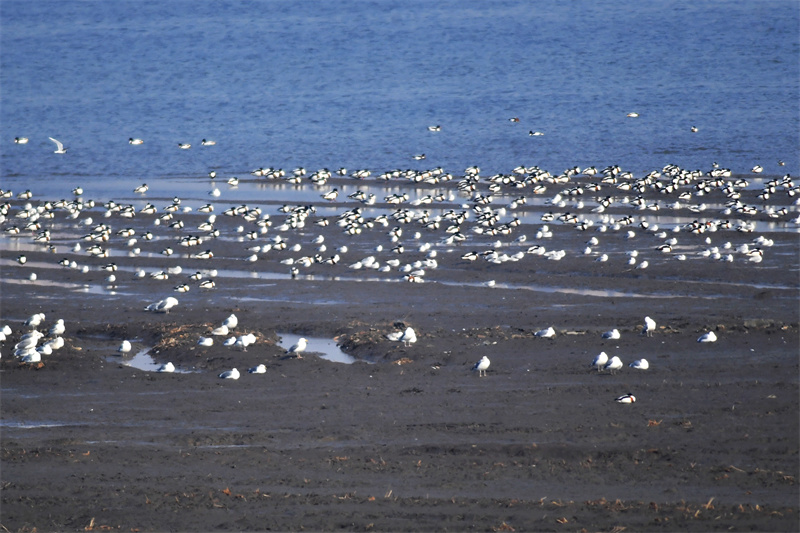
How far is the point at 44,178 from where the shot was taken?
44.6 meters

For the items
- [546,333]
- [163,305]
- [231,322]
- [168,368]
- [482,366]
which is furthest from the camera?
[163,305]

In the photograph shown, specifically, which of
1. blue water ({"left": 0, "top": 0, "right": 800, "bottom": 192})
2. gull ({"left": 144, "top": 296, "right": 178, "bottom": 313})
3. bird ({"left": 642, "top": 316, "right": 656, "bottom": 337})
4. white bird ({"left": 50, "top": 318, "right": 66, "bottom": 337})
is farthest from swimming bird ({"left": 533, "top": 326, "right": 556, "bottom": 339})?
blue water ({"left": 0, "top": 0, "right": 800, "bottom": 192})

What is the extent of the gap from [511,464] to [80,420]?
6046 mm

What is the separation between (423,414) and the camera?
43.5ft

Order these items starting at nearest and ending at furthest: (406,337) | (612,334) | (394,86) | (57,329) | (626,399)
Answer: (626,399), (612,334), (406,337), (57,329), (394,86)

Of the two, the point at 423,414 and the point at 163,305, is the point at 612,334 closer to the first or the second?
the point at 423,414

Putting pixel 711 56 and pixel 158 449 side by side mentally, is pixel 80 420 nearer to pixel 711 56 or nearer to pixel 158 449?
Answer: pixel 158 449

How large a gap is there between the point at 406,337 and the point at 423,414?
3648mm

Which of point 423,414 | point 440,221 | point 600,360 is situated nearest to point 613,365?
point 600,360

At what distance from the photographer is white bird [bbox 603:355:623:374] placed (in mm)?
14766

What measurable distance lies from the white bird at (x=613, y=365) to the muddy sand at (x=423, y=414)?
0.19 m

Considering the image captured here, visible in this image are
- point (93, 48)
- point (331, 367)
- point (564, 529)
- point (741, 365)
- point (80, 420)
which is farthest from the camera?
point (93, 48)

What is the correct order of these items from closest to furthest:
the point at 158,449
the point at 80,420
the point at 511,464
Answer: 1. the point at 511,464
2. the point at 158,449
3. the point at 80,420

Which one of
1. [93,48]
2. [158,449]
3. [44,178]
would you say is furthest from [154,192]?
[93,48]
